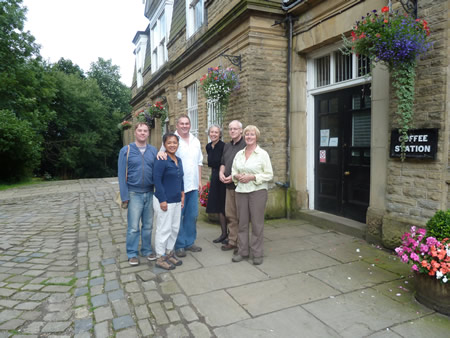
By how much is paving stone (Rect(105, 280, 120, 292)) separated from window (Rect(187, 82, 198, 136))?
7.01 m

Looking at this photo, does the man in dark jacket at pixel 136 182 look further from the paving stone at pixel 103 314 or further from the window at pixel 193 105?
the window at pixel 193 105

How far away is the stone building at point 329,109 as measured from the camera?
421 centimetres

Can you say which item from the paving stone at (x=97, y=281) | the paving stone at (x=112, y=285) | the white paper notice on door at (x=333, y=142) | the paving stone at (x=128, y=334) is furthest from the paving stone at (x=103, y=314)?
the white paper notice on door at (x=333, y=142)

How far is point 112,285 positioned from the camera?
3.77 m

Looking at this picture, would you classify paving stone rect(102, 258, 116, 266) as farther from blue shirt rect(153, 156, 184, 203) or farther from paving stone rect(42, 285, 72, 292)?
blue shirt rect(153, 156, 184, 203)

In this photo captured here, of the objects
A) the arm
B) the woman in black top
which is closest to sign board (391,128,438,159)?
the woman in black top

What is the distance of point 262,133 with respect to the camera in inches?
267

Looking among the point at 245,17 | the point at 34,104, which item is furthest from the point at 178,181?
the point at 34,104

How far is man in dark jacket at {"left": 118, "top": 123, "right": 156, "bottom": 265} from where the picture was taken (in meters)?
4.25

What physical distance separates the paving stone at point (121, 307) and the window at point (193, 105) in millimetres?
7483

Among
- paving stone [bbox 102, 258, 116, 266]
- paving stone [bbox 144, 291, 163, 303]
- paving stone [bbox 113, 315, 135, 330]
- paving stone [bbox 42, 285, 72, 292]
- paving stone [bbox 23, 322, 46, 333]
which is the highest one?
paving stone [bbox 144, 291, 163, 303]

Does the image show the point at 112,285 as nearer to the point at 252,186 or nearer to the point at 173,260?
the point at 173,260

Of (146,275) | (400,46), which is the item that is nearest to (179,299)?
(146,275)

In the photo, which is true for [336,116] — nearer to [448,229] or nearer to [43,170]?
[448,229]
